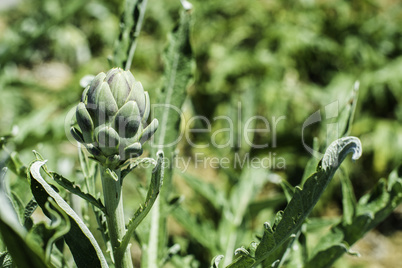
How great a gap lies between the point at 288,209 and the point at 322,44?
6.04ft

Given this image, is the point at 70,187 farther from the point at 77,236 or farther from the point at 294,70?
the point at 294,70

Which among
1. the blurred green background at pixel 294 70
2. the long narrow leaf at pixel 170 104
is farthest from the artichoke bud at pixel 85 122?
the blurred green background at pixel 294 70

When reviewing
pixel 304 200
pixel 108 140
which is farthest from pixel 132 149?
pixel 304 200

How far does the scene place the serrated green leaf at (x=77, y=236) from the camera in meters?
0.28

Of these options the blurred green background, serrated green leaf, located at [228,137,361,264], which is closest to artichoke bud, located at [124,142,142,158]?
serrated green leaf, located at [228,137,361,264]

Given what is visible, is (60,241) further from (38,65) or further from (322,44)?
(38,65)

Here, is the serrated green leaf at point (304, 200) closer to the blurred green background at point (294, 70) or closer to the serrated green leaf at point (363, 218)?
the serrated green leaf at point (363, 218)

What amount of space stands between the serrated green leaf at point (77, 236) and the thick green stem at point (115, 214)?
0.02 meters

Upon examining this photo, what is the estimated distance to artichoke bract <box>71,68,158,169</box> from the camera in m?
0.29

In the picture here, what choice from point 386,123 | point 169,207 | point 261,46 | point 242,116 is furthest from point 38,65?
point 169,207

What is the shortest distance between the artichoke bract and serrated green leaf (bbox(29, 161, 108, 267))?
39 mm

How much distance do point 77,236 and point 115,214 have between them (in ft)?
0.10

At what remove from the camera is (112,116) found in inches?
11.5

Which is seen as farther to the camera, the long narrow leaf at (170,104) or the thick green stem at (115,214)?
the long narrow leaf at (170,104)
